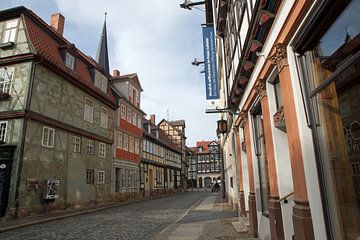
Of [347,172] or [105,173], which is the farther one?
[105,173]

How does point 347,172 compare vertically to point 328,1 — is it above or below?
below

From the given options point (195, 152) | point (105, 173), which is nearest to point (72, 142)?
point (105, 173)

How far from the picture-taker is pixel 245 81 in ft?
27.8

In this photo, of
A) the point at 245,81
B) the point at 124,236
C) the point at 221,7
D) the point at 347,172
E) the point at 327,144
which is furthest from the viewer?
the point at 221,7

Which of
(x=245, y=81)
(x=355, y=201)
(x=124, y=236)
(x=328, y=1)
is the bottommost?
(x=124, y=236)

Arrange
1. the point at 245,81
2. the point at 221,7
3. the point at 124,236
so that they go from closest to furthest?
1. the point at 245,81
2. the point at 124,236
3. the point at 221,7

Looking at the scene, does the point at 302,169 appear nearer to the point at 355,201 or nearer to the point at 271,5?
the point at 355,201

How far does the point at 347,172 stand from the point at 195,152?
79197 mm

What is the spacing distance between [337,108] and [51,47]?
18.2 metres

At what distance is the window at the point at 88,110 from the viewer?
21742mm

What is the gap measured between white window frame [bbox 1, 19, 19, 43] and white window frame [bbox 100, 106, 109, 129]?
29.1 feet

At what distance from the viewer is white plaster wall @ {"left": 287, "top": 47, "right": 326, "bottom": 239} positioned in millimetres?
4215

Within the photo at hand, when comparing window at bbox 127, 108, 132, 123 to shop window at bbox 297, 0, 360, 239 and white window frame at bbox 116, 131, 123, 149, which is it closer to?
white window frame at bbox 116, 131, 123, 149

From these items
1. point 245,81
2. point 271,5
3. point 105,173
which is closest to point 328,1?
point 271,5
